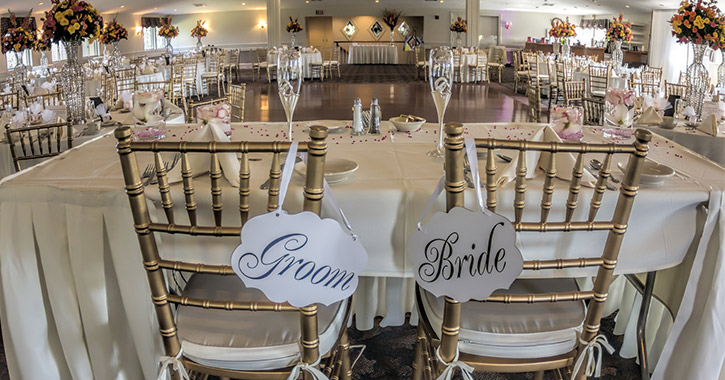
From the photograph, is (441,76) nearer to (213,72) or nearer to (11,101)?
(11,101)

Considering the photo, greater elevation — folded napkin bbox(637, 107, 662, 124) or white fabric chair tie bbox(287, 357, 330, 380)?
folded napkin bbox(637, 107, 662, 124)

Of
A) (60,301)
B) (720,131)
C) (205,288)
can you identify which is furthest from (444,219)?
(720,131)

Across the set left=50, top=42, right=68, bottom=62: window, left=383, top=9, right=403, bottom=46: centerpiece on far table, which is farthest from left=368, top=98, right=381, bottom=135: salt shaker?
left=383, top=9, right=403, bottom=46: centerpiece on far table

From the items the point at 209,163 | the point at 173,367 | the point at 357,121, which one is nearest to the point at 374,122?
the point at 357,121

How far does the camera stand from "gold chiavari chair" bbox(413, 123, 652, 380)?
104 centimetres

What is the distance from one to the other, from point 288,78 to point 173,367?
1.09 meters

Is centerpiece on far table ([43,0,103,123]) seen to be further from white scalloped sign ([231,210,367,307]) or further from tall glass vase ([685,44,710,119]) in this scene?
tall glass vase ([685,44,710,119])

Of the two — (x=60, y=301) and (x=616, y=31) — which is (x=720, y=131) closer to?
(x=60, y=301)

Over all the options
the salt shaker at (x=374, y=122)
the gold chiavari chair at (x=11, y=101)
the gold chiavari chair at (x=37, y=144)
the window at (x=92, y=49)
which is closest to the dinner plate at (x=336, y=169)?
the salt shaker at (x=374, y=122)

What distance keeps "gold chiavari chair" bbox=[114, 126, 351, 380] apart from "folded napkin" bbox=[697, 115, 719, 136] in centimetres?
229

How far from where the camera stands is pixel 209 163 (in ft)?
4.95

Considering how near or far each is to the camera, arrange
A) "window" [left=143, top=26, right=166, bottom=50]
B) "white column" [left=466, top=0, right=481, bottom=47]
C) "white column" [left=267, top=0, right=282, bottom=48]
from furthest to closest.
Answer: "window" [left=143, top=26, right=166, bottom=50]
"white column" [left=466, top=0, right=481, bottom=47]
"white column" [left=267, top=0, right=282, bottom=48]

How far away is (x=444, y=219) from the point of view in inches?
41.3

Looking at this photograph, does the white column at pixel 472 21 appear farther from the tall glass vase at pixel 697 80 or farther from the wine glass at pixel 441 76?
the wine glass at pixel 441 76
